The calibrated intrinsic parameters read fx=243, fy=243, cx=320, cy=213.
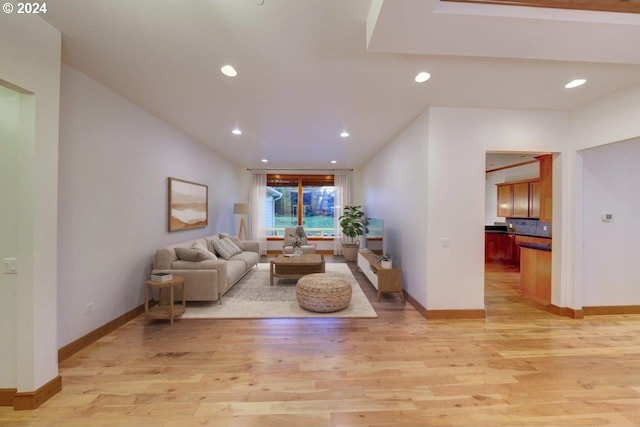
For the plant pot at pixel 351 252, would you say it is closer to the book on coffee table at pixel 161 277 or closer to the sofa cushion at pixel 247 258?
the sofa cushion at pixel 247 258

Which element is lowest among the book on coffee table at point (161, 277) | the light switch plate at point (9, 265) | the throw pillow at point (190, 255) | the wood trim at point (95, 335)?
the wood trim at point (95, 335)

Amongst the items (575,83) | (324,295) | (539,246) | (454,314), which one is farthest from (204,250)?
(539,246)

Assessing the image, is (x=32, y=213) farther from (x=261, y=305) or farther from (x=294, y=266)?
(x=294, y=266)

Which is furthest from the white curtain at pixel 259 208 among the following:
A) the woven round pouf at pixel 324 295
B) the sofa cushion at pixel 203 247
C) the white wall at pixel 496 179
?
the white wall at pixel 496 179

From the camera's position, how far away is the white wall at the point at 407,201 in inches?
131

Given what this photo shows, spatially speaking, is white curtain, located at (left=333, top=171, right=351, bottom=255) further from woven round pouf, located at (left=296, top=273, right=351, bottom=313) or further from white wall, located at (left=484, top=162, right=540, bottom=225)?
woven round pouf, located at (left=296, top=273, right=351, bottom=313)

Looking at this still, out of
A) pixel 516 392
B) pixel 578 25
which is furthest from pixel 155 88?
pixel 516 392

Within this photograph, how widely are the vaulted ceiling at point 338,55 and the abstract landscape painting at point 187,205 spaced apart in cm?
119

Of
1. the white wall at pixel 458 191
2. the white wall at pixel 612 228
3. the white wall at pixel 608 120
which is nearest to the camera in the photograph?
the white wall at pixel 608 120

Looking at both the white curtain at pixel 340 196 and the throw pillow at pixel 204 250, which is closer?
the throw pillow at pixel 204 250

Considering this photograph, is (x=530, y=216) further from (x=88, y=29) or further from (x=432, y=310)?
(x=88, y=29)

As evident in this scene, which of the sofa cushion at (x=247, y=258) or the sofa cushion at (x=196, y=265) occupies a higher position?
the sofa cushion at (x=196, y=265)

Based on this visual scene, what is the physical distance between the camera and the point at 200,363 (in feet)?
7.38

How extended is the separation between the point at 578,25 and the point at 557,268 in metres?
3.07
